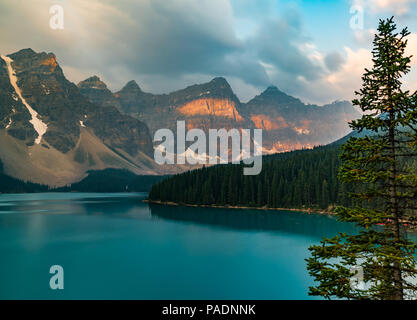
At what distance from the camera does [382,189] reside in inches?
430

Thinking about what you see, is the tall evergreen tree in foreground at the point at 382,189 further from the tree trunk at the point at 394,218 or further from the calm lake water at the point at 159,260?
the calm lake water at the point at 159,260

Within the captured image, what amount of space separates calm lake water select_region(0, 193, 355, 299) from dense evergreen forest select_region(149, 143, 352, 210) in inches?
1376

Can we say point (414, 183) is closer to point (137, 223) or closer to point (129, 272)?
point (129, 272)

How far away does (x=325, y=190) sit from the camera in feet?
337

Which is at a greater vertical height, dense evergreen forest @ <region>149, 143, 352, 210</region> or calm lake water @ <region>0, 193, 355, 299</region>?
dense evergreen forest @ <region>149, 143, 352, 210</region>

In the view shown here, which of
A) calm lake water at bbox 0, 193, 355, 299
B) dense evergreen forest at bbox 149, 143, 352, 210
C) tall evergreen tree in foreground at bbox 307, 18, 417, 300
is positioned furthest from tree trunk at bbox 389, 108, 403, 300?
dense evergreen forest at bbox 149, 143, 352, 210

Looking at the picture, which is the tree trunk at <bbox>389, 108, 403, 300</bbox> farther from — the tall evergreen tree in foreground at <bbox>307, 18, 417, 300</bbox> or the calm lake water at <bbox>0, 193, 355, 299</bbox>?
the calm lake water at <bbox>0, 193, 355, 299</bbox>

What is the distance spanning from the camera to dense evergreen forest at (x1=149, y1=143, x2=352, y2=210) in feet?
353

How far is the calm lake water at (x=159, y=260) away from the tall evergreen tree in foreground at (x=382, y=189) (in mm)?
18987

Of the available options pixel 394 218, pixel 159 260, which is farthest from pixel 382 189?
pixel 159 260

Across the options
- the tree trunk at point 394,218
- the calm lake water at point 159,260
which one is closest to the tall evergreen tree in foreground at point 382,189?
the tree trunk at point 394,218

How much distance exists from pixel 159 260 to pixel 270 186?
85.7 metres
